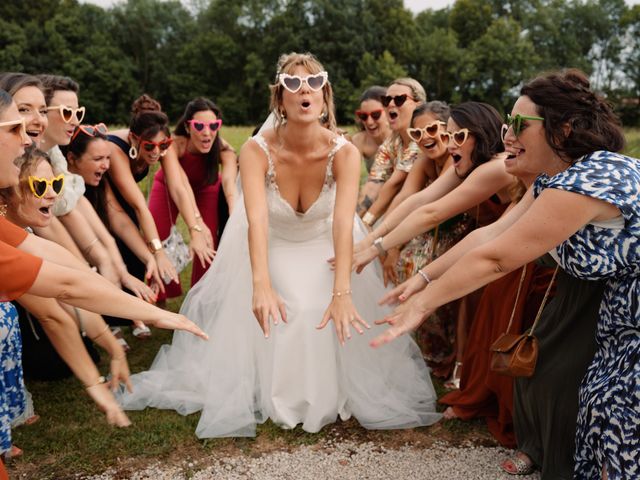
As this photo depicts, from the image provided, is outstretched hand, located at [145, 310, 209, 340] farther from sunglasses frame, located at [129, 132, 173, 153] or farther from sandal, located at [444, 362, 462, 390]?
sunglasses frame, located at [129, 132, 173, 153]

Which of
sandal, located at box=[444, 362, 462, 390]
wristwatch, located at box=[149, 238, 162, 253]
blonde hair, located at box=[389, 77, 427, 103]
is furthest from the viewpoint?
blonde hair, located at box=[389, 77, 427, 103]

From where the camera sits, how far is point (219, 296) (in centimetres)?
488

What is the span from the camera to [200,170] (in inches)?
257

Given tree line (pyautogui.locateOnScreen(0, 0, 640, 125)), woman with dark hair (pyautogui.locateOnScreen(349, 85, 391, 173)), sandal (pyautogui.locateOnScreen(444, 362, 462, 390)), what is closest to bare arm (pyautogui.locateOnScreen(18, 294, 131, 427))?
sandal (pyautogui.locateOnScreen(444, 362, 462, 390))

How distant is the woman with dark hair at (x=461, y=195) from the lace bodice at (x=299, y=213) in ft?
1.22

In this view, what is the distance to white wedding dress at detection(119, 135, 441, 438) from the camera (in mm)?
4250

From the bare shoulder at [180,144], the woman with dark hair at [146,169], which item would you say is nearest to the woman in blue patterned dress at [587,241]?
the woman with dark hair at [146,169]

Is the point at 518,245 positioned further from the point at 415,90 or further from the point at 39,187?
the point at 415,90

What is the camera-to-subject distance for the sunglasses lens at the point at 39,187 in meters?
3.81

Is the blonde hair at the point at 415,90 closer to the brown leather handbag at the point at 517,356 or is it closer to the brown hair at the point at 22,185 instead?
Answer: the brown leather handbag at the point at 517,356

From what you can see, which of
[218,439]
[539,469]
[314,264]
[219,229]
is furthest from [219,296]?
[539,469]

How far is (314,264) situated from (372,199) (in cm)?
191

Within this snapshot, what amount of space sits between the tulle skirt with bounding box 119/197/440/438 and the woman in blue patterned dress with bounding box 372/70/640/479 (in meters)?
1.41

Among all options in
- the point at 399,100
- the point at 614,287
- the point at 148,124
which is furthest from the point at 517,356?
the point at 148,124
